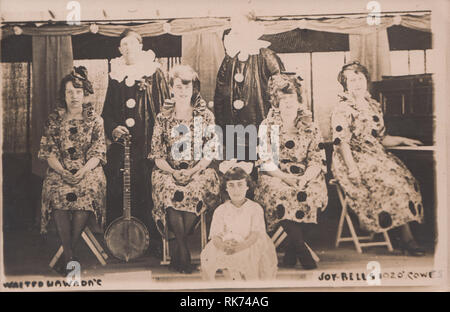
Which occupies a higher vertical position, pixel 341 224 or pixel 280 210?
pixel 280 210

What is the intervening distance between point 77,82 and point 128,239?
1.42 meters

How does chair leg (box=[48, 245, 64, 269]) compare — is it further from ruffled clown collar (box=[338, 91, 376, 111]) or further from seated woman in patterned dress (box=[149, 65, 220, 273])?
ruffled clown collar (box=[338, 91, 376, 111])

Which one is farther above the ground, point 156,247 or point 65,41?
point 65,41

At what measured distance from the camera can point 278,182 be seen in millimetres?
3553

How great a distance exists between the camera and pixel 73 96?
11.9 feet

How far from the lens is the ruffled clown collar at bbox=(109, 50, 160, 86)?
3613mm

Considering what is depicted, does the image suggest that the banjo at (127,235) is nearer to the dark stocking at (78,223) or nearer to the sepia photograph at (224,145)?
the sepia photograph at (224,145)

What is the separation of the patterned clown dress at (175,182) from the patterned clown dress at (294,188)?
0.43 meters

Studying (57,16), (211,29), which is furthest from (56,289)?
(211,29)

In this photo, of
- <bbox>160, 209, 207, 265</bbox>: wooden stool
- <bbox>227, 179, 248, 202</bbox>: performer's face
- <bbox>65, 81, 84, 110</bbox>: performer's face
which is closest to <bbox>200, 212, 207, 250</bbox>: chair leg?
<bbox>160, 209, 207, 265</bbox>: wooden stool

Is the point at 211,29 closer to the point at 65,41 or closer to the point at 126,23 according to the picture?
the point at 126,23

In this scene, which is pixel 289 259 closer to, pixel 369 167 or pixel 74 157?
pixel 369 167

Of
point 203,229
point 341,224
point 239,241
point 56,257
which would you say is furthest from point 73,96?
point 341,224

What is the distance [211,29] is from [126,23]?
2.42 ft
